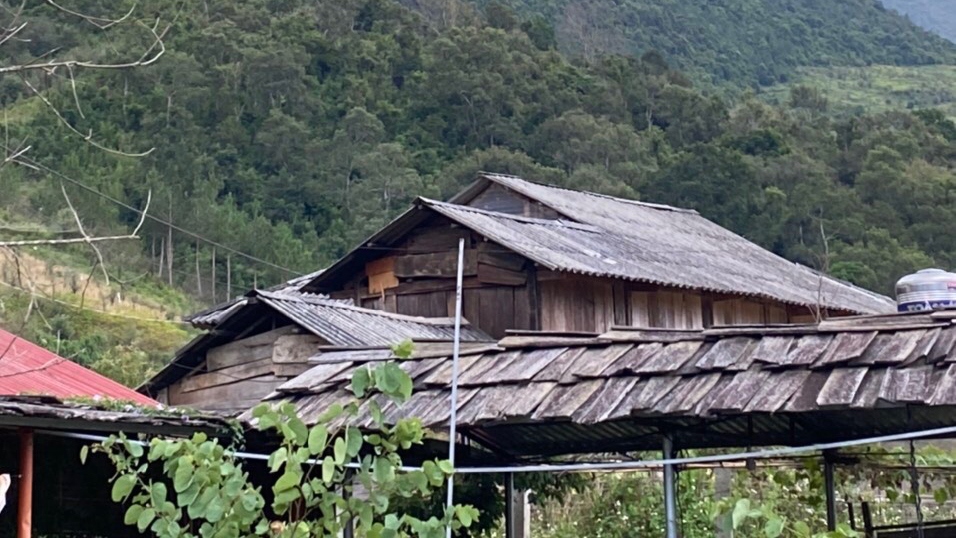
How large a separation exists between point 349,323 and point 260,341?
1.11 metres

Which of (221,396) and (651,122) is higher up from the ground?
(651,122)

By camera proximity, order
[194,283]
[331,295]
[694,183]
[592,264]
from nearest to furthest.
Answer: [592,264], [331,295], [194,283], [694,183]

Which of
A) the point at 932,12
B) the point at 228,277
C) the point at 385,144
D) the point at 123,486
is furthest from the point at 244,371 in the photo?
the point at 932,12

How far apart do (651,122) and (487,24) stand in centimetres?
886

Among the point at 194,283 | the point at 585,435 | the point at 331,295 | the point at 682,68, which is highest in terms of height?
the point at 682,68

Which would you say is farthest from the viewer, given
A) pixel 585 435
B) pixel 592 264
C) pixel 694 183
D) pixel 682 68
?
pixel 682 68

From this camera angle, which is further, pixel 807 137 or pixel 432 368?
pixel 807 137

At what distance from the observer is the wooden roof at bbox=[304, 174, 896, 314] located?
16.7 metres

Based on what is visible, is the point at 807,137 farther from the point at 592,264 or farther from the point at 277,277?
the point at 592,264

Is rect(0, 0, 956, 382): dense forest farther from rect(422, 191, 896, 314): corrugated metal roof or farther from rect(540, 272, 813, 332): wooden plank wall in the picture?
rect(540, 272, 813, 332): wooden plank wall

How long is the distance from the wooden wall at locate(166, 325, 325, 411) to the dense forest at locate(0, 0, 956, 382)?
55.8 ft

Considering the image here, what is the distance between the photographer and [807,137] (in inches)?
1925

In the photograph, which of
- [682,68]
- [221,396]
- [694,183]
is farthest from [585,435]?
[682,68]

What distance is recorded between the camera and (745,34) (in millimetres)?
76000
